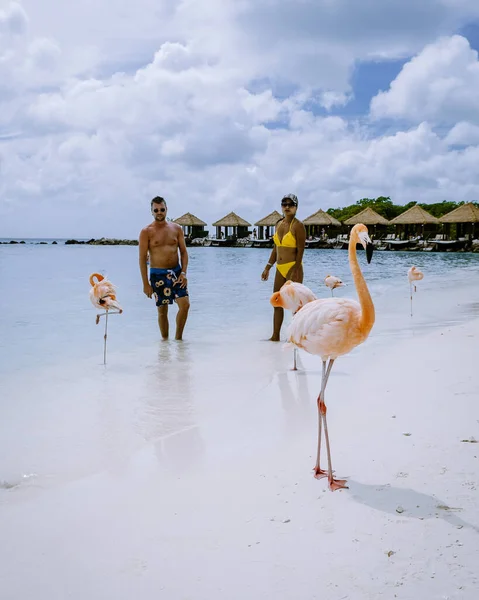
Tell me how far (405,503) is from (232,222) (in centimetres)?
6781

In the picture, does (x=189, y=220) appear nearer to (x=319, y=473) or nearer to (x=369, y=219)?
(x=369, y=219)

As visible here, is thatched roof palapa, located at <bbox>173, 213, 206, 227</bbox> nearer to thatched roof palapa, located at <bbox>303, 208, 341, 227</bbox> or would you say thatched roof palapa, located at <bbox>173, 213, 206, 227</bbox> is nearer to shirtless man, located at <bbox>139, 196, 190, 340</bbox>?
thatched roof palapa, located at <bbox>303, 208, 341, 227</bbox>

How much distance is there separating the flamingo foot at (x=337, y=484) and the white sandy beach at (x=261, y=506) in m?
0.04

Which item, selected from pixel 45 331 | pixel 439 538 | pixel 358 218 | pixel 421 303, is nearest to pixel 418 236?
pixel 358 218

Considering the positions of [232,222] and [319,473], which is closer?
[319,473]

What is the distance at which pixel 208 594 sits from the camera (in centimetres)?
223

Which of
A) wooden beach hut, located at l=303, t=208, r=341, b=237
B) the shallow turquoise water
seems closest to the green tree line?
wooden beach hut, located at l=303, t=208, r=341, b=237

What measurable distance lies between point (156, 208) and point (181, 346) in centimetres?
201

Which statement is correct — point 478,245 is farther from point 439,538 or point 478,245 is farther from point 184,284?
point 439,538

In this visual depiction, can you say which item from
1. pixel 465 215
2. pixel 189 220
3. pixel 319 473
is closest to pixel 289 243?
pixel 319 473

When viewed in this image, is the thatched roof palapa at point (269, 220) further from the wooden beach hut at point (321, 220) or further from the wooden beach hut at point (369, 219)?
the wooden beach hut at point (369, 219)

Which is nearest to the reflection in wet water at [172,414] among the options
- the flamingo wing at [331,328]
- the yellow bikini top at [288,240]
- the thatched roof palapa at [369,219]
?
the flamingo wing at [331,328]

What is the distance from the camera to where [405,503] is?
2.81 metres

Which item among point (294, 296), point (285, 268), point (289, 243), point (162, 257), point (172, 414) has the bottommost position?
point (172, 414)
